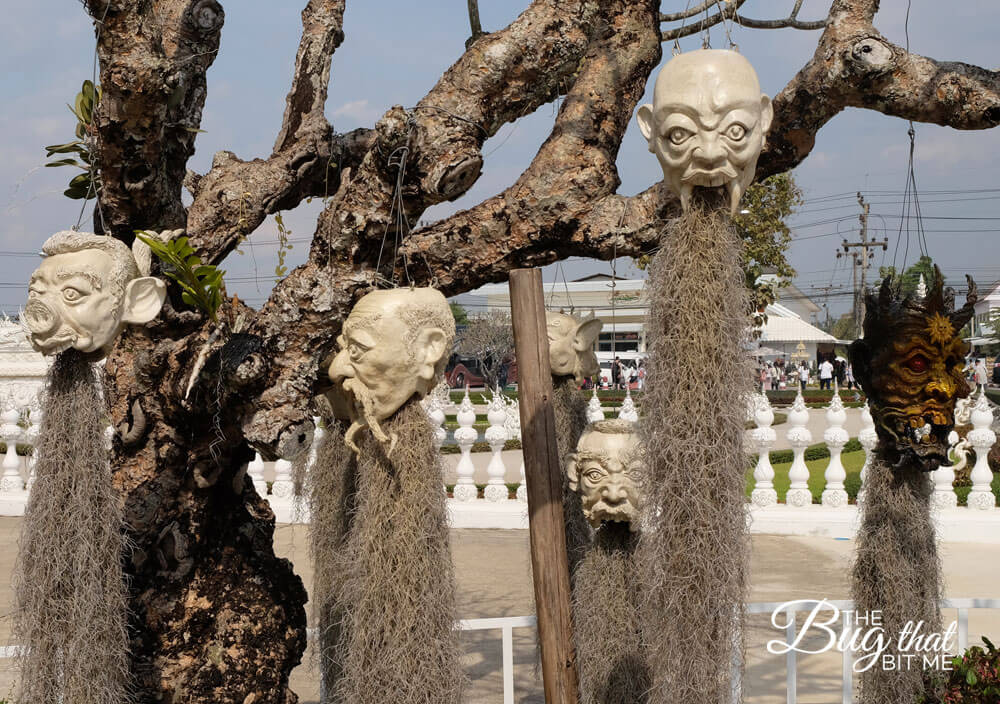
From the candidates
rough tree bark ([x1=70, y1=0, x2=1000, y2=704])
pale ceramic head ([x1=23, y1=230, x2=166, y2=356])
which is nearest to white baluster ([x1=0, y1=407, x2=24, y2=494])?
rough tree bark ([x1=70, y1=0, x2=1000, y2=704])

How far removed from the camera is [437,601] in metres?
2.68

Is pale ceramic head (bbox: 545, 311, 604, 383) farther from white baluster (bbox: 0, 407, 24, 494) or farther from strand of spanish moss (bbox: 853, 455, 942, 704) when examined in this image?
white baluster (bbox: 0, 407, 24, 494)

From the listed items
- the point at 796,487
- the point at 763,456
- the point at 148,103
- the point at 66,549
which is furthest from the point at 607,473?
the point at 796,487

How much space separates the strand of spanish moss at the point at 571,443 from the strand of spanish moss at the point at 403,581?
78cm

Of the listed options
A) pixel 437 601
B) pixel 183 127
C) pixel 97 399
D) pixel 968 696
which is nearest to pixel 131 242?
pixel 183 127

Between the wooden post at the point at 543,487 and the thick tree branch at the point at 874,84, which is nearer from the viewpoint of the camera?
the thick tree branch at the point at 874,84

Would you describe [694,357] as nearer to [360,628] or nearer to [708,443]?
[708,443]

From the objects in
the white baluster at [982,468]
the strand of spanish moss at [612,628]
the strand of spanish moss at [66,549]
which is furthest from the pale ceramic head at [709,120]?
the white baluster at [982,468]

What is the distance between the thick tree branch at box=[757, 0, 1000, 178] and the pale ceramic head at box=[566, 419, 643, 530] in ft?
3.67

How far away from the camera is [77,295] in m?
2.50

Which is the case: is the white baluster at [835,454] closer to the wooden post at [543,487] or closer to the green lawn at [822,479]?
the green lawn at [822,479]

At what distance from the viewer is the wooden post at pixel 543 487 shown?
3012 mm

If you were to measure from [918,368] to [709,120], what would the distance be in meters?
1.30

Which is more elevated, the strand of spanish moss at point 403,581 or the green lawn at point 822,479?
the strand of spanish moss at point 403,581
